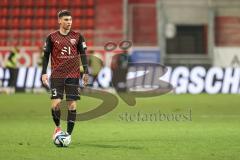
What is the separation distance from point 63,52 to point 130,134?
237 centimetres

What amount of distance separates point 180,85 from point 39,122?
1161 cm

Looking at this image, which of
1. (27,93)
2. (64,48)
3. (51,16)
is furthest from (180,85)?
(64,48)

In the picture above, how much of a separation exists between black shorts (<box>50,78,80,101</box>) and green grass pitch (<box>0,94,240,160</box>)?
0.74 metres

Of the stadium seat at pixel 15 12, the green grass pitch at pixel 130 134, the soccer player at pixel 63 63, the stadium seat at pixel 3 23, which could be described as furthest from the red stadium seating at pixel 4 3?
the soccer player at pixel 63 63

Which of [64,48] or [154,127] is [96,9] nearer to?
[154,127]

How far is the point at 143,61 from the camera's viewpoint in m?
26.1

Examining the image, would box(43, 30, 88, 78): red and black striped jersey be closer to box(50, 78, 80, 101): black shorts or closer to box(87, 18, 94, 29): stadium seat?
box(50, 78, 80, 101): black shorts

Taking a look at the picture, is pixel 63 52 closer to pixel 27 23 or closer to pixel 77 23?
pixel 77 23

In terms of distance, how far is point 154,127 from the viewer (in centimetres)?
1251

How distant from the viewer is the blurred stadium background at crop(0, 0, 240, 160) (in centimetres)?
1012

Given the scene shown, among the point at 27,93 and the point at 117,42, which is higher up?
the point at 117,42

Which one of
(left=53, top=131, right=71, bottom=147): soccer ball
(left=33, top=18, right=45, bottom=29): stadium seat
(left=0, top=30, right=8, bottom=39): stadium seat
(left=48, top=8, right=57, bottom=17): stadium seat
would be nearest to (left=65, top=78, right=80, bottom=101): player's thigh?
(left=53, top=131, right=71, bottom=147): soccer ball

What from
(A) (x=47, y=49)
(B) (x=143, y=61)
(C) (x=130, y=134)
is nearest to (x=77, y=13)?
(B) (x=143, y=61)

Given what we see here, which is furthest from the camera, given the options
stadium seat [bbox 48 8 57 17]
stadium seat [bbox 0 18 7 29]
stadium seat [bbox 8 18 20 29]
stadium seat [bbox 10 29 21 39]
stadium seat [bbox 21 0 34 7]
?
stadium seat [bbox 21 0 34 7]
